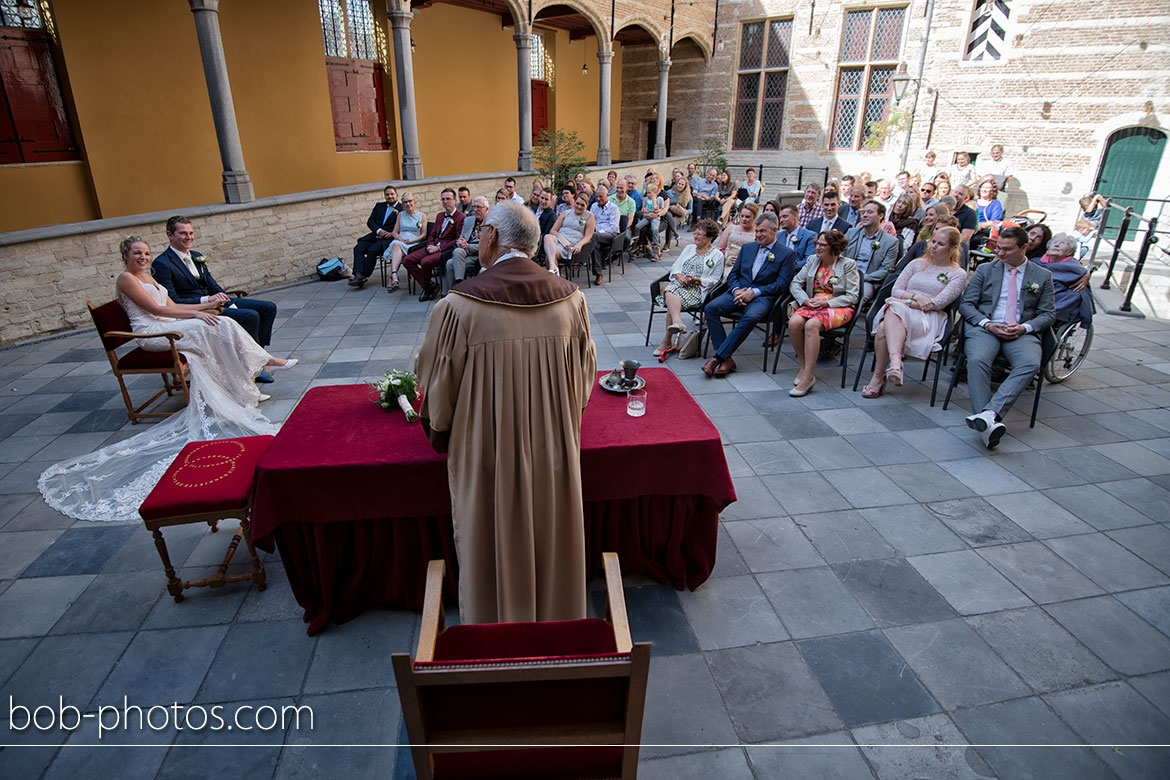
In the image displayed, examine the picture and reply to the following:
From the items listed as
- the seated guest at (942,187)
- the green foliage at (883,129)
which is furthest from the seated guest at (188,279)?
the green foliage at (883,129)

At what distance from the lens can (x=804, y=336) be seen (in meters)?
5.45

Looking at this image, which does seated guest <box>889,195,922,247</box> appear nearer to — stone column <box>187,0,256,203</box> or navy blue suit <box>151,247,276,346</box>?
navy blue suit <box>151,247,276,346</box>

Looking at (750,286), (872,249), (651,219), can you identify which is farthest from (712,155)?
(750,286)

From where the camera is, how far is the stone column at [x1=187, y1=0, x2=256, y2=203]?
773cm

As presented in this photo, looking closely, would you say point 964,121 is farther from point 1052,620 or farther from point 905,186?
point 1052,620

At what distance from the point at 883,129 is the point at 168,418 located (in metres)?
16.2

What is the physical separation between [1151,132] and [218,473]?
16.1 metres

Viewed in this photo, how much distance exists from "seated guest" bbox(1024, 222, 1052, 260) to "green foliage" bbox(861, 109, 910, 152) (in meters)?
11.2

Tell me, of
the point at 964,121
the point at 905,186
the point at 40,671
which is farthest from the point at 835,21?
the point at 40,671

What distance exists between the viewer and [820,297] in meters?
5.41

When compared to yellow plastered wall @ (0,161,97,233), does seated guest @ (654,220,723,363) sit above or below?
below

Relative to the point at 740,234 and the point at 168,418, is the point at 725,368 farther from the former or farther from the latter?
the point at 168,418

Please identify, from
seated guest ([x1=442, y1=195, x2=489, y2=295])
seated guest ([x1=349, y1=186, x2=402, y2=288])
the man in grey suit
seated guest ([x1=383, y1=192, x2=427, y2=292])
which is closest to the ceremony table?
the man in grey suit

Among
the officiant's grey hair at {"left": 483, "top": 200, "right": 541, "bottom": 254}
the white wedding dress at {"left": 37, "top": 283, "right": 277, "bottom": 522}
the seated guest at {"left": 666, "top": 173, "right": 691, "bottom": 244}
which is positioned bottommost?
the white wedding dress at {"left": 37, "top": 283, "right": 277, "bottom": 522}
